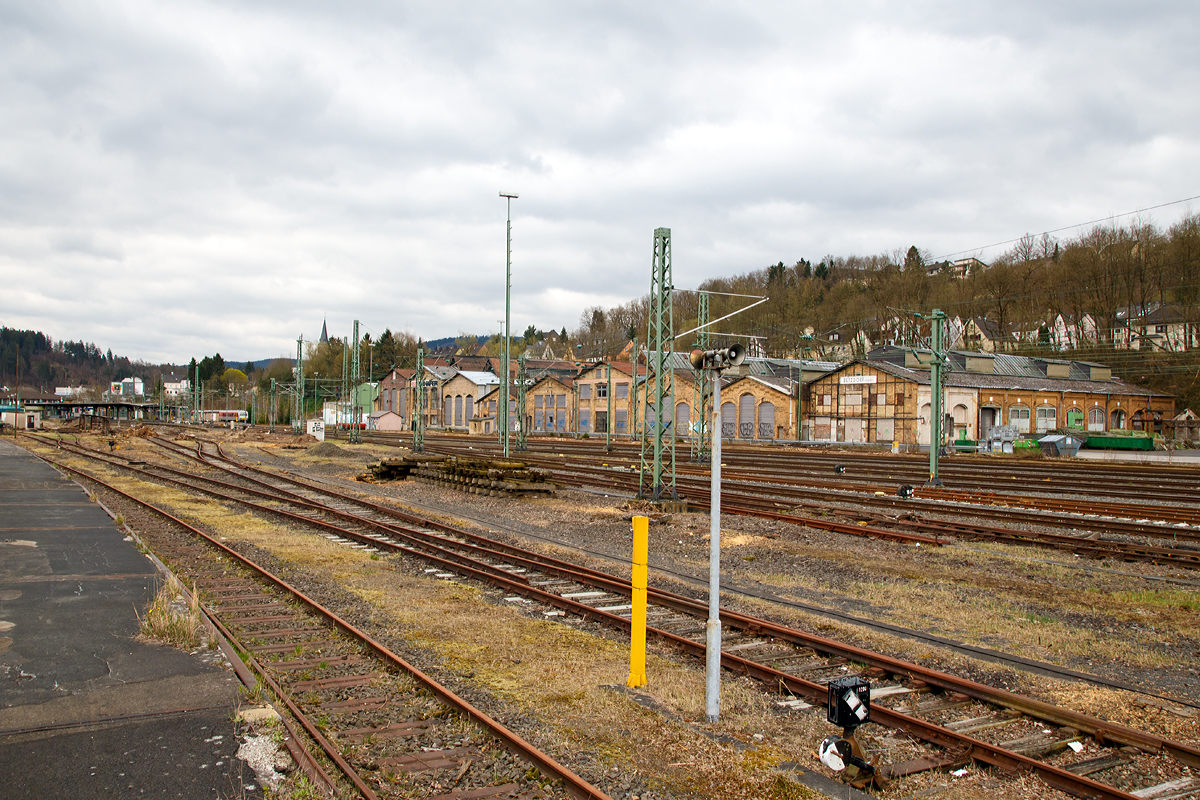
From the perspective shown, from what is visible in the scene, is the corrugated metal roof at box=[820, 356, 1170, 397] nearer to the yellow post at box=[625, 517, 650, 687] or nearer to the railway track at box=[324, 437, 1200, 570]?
the railway track at box=[324, 437, 1200, 570]

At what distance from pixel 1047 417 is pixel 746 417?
76.5ft

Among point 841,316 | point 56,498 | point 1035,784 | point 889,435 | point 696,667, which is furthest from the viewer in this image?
point 841,316

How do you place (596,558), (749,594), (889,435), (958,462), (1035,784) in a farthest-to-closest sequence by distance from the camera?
(889,435)
(958,462)
(596,558)
(749,594)
(1035,784)

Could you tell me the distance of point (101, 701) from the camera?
280 inches

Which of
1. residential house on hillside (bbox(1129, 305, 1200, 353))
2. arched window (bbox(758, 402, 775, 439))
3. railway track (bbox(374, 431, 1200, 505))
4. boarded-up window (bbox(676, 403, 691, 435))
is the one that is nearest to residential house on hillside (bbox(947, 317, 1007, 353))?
residential house on hillside (bbox(1129, 305, 1200, 353))

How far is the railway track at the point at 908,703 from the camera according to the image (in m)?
6.19

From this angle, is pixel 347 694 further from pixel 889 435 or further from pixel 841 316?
pixel 841 316

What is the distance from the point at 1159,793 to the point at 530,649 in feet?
19.7

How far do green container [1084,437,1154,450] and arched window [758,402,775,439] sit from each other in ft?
76.0

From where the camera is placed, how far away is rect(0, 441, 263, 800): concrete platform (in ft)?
18.6

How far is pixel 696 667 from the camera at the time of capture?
8.77 metres

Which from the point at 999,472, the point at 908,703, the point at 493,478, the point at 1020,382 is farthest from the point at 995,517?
the point at 1020,382

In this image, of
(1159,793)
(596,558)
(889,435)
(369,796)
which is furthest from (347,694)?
(889,435)

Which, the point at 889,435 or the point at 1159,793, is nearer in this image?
the point at 1159,793
